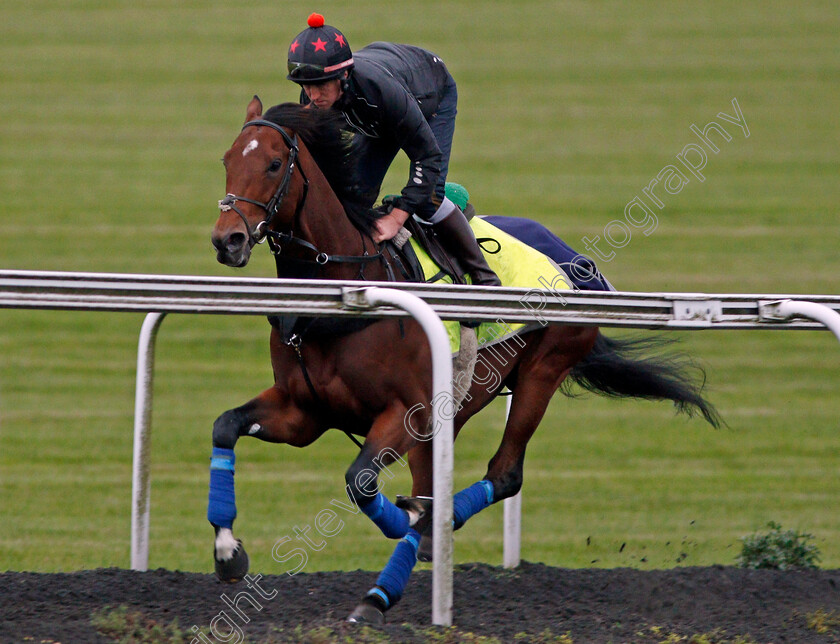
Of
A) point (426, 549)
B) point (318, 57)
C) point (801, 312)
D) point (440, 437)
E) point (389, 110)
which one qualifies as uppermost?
point (318, 57)

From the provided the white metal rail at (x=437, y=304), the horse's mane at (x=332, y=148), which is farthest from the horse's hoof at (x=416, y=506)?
the horse's mane at (x=332, y=148)

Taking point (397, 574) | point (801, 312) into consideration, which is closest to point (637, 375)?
point (801, 312)

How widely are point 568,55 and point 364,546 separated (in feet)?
54.3

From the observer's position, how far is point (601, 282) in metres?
5.11

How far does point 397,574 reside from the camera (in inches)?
147

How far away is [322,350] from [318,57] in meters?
0.99

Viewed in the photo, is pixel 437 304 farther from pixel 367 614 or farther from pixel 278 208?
pixel 367 614

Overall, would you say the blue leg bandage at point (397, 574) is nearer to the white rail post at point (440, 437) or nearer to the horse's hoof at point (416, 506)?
the horse's hoof at point (416, 506)

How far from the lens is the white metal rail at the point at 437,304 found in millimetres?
3225

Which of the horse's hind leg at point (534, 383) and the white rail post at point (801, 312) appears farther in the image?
the horse's hind leg at point (534, 383)

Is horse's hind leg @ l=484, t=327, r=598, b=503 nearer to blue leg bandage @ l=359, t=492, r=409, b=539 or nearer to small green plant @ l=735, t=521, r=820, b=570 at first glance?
blue leg bandage @ l=359, t=492, r=409, b=539

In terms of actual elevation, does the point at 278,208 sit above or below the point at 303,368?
above

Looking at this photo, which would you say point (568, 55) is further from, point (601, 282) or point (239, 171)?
point (239, 171)

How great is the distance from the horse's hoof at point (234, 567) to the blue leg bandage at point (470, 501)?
2.75 feet
